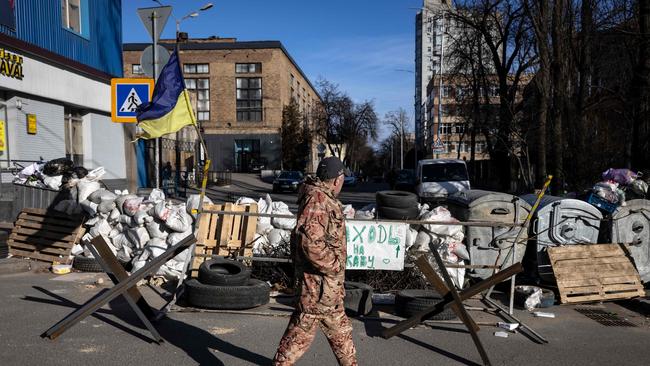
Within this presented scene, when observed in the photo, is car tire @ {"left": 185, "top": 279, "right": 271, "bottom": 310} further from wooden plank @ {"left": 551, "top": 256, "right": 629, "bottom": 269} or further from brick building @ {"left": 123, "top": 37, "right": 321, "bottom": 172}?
brick building @ {"left": 123, "top": 37, "right": 321, "bottom": 172}

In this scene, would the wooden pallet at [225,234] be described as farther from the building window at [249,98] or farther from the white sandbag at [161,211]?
the building window at [249,98]

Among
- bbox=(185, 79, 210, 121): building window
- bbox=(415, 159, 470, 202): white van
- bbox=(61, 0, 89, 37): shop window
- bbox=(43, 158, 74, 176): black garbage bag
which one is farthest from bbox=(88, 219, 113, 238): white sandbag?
bbox=(185, 79, 210, 121): building window

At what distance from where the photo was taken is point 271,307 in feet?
21.2

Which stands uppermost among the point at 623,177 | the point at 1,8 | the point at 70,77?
the point at 1,8

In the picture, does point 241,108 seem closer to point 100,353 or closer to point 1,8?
point 1,8

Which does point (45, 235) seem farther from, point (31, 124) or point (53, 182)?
point (31, 124)

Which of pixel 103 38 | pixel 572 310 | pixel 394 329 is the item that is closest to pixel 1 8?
pixel 103 38

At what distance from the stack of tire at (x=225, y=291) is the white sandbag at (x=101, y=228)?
3089mm

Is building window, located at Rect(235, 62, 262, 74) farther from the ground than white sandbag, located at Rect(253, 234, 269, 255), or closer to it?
farther from the ground

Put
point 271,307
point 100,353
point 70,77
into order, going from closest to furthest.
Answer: point 100,353, point 271,307, point 70,77

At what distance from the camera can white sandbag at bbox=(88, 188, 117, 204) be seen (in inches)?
348

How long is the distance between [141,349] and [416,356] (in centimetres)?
257

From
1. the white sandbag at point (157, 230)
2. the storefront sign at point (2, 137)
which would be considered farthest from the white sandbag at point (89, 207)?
the storefront sign at point (2, 137)

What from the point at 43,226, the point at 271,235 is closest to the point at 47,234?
the point at 43,226
